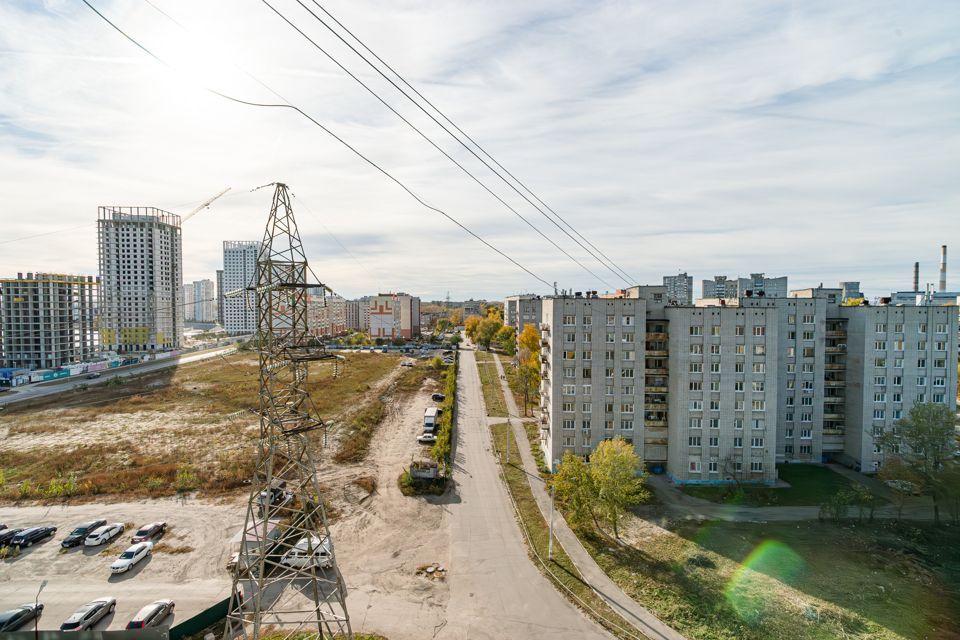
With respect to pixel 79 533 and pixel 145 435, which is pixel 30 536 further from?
pixel 145 435

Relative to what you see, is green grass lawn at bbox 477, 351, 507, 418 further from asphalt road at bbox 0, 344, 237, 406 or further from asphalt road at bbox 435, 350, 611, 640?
asphalt road at bbox 0, 344, 237, 406

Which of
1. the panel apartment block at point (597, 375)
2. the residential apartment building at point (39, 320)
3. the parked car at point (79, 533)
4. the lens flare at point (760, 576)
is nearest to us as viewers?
the lens flare at point (760, 576)

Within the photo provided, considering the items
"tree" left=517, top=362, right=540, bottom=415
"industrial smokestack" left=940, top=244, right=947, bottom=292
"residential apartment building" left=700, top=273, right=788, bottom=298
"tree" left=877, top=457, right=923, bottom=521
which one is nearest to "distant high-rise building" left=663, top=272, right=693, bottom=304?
"residential apartment building" left=700, top=273, right=788, bottom=298

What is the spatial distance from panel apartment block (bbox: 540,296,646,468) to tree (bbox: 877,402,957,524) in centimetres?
1537

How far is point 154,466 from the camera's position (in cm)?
3219

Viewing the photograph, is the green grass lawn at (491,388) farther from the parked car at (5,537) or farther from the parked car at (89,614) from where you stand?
the parked car at (5,537)

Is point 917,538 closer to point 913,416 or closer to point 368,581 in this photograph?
point 913,416

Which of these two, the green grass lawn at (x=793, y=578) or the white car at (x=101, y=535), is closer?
the green grass lawn at (x=793, y=578)

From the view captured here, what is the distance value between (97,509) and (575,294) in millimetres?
33704

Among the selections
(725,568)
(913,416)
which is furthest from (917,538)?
(725,568)

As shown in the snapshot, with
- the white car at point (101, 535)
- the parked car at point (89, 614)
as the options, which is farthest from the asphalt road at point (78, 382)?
the parked car at point (89, 614)

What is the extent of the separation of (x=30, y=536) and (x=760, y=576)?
35.6m

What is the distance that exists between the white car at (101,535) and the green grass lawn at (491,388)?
32.1 metres

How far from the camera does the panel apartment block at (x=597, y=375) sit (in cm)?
3156
